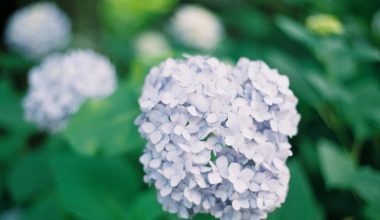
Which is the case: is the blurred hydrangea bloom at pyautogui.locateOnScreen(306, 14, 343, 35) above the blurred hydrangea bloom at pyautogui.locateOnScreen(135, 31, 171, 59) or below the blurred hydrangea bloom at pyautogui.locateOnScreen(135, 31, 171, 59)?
above

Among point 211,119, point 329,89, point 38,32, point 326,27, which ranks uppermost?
point 211,119

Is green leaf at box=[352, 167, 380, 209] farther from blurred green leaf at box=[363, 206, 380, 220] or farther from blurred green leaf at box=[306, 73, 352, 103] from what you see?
blurred green leaf at box=[306, 73, 352, 103]

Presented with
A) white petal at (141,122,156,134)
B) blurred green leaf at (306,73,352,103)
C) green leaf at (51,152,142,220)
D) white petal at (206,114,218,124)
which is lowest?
green leaf at (51,152,142,220)

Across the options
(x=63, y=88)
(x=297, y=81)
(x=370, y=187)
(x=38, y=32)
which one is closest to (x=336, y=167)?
(x=370, y=187)

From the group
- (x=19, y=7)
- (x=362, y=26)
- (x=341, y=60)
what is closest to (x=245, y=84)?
(x=341, y=60)

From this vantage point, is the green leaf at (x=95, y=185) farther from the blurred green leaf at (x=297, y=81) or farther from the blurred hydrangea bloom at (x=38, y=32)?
the blurred hydrangea bloom at (x=38, y=32)

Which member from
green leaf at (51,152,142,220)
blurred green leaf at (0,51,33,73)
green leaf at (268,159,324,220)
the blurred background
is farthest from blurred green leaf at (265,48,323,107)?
blurred green leaf at (0,51,33,73)

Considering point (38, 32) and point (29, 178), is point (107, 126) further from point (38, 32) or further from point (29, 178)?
point (38, 32)
